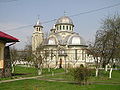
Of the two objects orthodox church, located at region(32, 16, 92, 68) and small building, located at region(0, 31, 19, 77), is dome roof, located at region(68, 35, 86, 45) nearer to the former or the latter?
orthodox church, located at region(32, 16, 92, 68)

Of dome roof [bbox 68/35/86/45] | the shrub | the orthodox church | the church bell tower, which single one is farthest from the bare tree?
the church bell tower

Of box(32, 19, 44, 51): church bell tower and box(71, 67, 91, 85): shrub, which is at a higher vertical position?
box(32, 19, 44, 51): church bell tower

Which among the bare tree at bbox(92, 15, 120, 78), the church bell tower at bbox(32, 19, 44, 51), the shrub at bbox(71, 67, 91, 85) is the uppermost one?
the church bell tower at bbox(32, 19, 44, 51)

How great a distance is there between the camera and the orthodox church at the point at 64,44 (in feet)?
168

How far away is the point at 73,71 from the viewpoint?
16125mm

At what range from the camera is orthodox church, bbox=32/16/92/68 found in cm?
5116

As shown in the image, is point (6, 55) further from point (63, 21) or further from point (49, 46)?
point (63, 21)

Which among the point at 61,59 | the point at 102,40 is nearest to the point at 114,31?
the point at 102,40

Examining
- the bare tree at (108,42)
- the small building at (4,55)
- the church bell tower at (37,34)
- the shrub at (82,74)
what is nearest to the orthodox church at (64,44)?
the church bell tower at (37,34)

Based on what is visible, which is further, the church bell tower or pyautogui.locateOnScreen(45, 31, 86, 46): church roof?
the church bell tower

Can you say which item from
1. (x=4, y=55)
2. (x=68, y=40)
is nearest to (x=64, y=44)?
(x=68, y=40)

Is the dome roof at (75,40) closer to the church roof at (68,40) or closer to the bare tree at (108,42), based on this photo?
the church roof at (68,40)

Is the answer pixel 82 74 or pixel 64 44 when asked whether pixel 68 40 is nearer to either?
pixel 64 44

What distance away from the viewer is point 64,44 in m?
56.0
